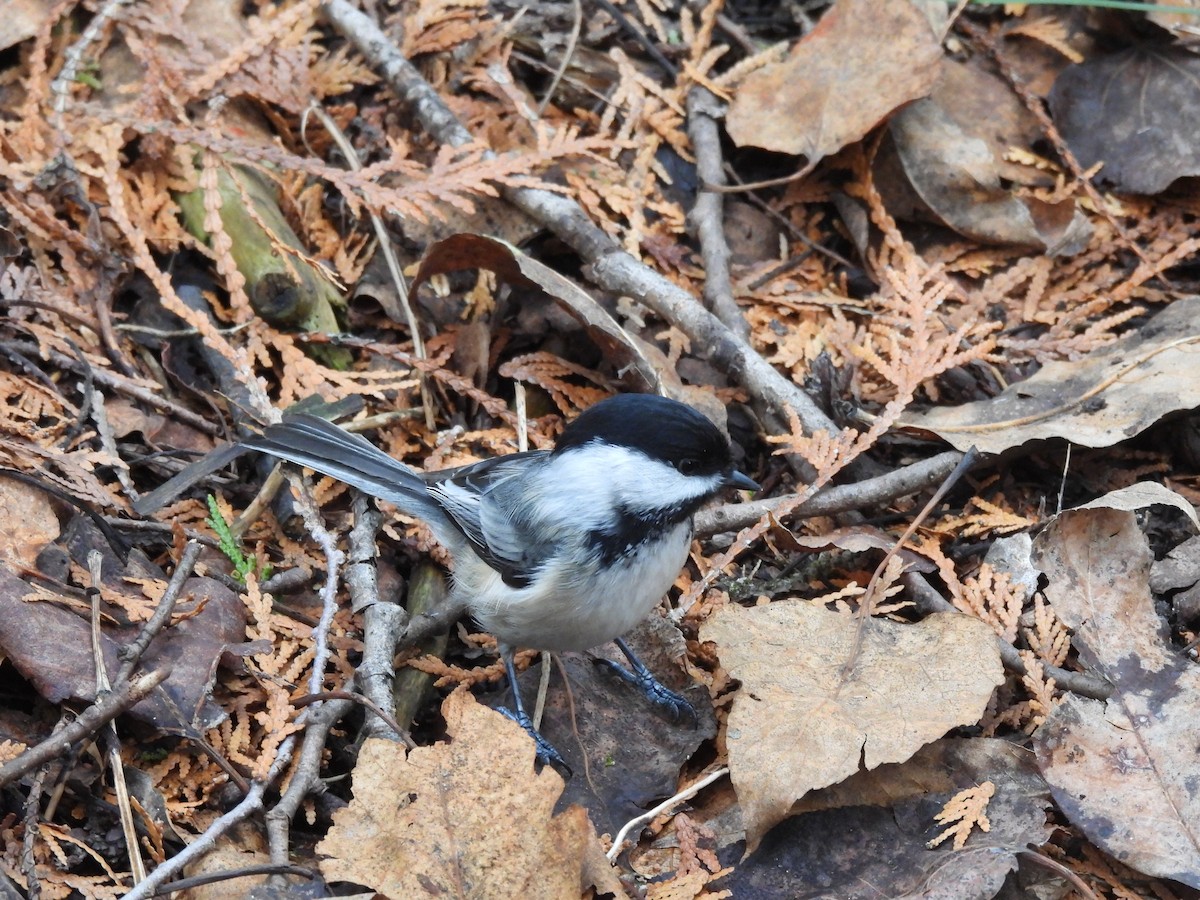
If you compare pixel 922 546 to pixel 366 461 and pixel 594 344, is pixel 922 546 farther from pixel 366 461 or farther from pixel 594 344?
pixel 366 461

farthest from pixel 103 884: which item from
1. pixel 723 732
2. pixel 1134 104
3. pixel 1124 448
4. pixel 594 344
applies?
pixel 1134 104

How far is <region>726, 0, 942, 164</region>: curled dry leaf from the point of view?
158 inches

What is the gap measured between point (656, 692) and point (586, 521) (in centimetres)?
50

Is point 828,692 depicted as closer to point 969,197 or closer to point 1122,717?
point 1122,717

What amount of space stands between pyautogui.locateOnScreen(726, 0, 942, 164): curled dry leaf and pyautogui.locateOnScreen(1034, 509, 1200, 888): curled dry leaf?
1661 mm

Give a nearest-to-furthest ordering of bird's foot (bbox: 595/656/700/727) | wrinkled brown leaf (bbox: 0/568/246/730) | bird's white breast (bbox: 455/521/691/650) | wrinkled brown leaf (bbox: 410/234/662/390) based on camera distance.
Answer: wrinkled brown leaf (bbox: 0/568/246/730) → bird's white breast (bbox: 455/521/691/650) → bird's foot (bbox: 595/656/700/727) → wrinkled brown leaf (bbox: 410/234/662/390)

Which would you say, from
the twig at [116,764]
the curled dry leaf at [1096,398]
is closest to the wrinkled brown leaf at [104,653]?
the twig at [116,764]

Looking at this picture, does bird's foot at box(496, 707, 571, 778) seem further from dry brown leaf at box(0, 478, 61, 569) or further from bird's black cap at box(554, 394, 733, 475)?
dry brown leaf at box(0, 478, 61, 569)

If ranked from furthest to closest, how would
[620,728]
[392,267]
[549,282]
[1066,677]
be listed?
[392,267] → [549,282] → [620,728] → [1066,677]

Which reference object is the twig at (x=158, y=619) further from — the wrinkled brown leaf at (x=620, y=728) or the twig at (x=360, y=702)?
the wrinkled brown leaf at (x=620, y=728)

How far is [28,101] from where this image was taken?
3.86 m

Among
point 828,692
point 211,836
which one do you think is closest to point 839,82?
point 828,692

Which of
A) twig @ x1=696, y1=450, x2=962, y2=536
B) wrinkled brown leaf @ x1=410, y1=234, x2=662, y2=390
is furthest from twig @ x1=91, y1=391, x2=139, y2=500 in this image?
twig @ x1=696, y1=450, x2=962, y2=536

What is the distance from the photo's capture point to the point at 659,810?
9.02ft
